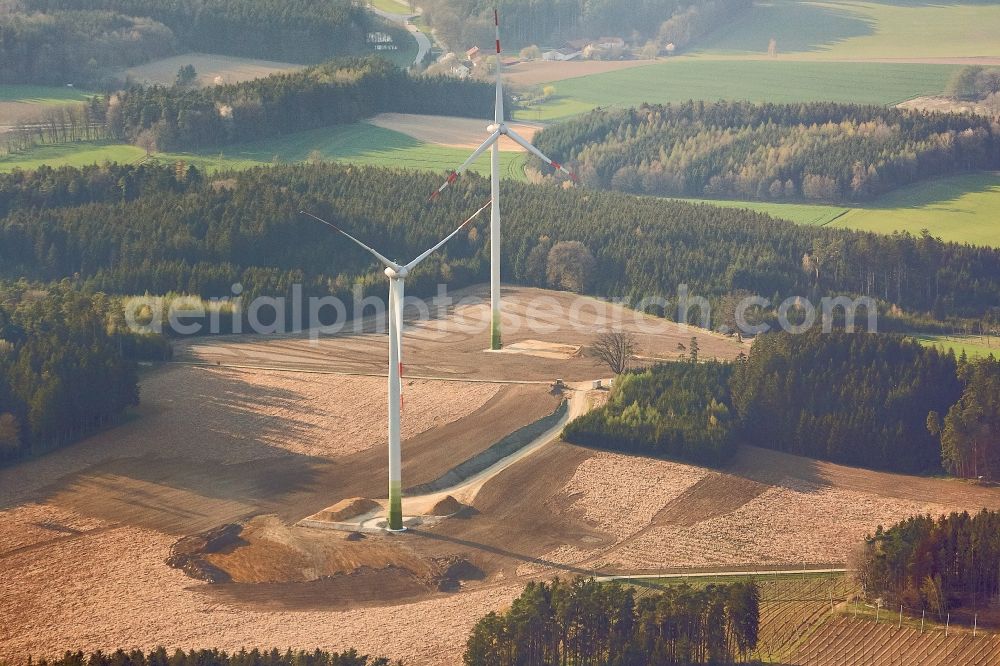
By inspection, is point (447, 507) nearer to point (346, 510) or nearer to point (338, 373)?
point (346, 510)

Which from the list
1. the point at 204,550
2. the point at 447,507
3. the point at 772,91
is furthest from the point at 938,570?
the point at 772,91

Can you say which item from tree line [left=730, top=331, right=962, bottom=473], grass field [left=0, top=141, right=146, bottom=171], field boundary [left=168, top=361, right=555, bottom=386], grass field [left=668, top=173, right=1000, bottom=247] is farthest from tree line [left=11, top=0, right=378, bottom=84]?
tree line [left=730, top=331, right=962, bottom=473]

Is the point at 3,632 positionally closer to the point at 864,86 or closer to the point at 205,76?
the point at 205,76

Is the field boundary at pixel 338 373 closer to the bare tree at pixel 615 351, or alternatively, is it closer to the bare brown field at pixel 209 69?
the bare tree at pixel 615 351

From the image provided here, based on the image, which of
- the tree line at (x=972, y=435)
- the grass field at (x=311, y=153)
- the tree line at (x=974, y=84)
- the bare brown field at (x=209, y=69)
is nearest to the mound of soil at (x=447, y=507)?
the tree line at (x=972, y=435)

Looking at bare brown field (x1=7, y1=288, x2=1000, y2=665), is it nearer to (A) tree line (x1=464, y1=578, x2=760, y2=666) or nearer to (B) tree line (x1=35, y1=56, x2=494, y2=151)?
(A) tree line (x1=464, y1=578, x2=760, y2=666)
